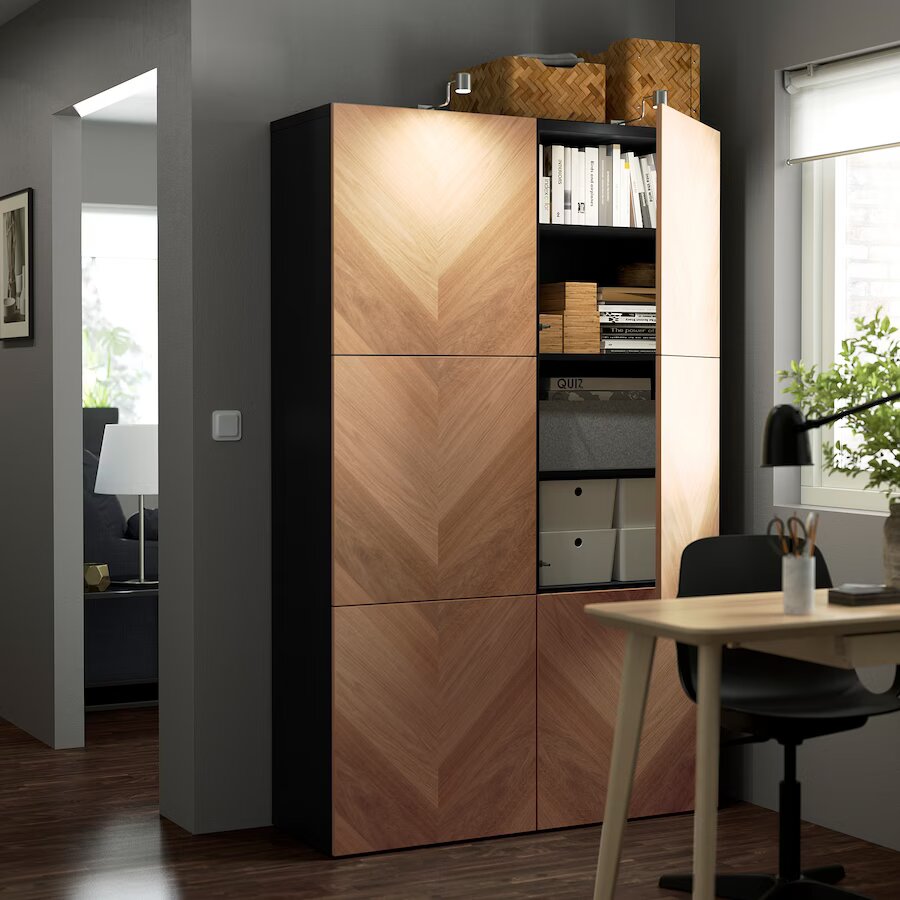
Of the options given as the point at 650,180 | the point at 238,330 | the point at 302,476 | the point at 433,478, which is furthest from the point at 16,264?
the point at 650,180

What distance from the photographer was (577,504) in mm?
4414

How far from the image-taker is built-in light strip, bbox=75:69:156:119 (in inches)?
181

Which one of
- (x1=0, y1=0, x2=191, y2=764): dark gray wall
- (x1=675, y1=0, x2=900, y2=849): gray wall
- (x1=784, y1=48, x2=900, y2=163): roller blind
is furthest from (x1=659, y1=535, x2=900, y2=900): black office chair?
(x1=0, y1=0, x2=191, y2=764): dark gray wall

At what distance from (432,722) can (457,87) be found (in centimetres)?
185

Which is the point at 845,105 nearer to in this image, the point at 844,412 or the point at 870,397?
the point at 870,397

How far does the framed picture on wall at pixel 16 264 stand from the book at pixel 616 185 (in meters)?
2.32

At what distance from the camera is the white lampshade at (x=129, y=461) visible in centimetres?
587

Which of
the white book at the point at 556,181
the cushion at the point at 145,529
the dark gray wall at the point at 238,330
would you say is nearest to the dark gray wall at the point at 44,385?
the dark gray wall at the point at 238,330

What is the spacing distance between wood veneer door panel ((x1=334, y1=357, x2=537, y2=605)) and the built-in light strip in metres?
1.30

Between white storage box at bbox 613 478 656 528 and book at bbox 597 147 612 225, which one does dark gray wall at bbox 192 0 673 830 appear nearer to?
book at bbox 597 147 612 225

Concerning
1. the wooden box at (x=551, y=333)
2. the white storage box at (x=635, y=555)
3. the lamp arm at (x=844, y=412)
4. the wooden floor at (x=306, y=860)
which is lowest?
the wooden floor at (x=306, y=860)

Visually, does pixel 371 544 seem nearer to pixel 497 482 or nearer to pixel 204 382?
pixel 497 482

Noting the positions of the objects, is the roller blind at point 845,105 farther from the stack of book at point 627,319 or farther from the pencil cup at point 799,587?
the pencil cup at point 799,587

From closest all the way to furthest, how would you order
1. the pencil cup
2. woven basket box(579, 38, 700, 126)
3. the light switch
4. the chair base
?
the pencil cup, the chair base, the light switch, woven basket box(579, 38, 700, 126)
